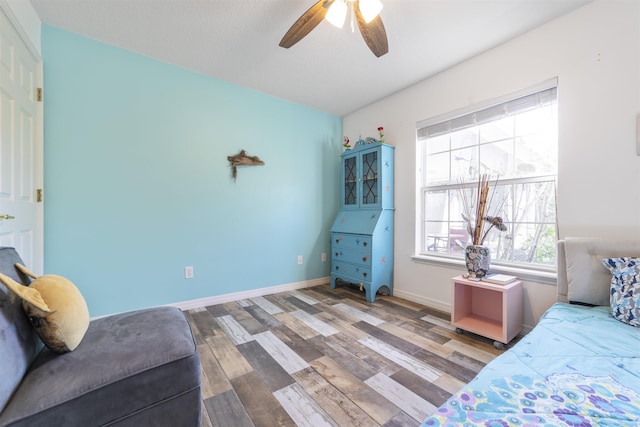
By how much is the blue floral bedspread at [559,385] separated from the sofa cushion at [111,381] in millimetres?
943

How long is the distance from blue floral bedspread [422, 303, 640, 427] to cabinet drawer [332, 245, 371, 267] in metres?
1.78

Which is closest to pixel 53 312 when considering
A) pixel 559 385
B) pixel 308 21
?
pixel 559 385

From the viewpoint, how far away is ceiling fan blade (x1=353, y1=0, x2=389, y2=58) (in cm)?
162

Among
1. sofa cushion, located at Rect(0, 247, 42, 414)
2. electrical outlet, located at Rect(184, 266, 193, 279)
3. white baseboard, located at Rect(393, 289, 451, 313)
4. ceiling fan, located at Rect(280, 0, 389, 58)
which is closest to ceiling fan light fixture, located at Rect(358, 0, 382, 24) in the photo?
ceiling fan, located at Rect(280, 0, 389, 58)

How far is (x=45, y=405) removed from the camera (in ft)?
2.60

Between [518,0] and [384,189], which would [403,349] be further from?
[518,0]

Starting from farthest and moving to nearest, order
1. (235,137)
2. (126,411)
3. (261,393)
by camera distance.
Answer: (235,137)
(261,393)
(126,411)

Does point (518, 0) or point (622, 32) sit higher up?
point (518, 0)

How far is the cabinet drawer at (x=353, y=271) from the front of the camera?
299 centimetres

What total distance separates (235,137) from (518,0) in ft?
8.87

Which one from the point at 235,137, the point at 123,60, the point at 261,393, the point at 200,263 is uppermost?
the point at 123,60

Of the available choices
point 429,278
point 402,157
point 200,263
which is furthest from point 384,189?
point 200,263

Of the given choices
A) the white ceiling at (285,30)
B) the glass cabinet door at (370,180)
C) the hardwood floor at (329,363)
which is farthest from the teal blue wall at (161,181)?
the glass cabinet door at (370,180)

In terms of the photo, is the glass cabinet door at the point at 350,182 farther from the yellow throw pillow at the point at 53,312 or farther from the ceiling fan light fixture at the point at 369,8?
the yellow throw pillow at the point at 53,312
